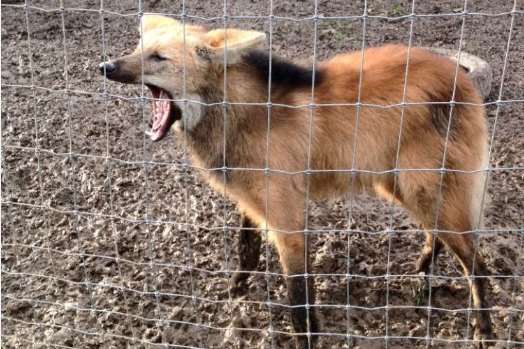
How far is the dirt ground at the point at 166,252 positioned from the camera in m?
3.15

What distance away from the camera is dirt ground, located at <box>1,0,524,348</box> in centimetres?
315

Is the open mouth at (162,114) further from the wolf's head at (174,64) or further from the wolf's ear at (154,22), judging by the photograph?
the wolf's ear at (154,22)

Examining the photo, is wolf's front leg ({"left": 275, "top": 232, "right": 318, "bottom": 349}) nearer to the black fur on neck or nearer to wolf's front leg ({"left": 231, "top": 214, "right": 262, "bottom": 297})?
wolf's front leg ({"left": 231, "top": 214, "right": 262, "bottom": 297})

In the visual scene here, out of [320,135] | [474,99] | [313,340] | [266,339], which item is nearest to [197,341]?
[266,339]

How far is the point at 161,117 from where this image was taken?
2.91m

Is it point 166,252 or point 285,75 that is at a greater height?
point 285,75

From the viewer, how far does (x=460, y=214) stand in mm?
3035

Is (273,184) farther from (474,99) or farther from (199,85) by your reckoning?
(474,99)

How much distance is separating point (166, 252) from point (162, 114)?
1.10m

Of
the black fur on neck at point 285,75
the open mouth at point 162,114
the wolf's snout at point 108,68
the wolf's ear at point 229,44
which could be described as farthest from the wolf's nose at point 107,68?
the black fur on neck at point 285,75

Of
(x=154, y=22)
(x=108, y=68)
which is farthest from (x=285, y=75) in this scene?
(x=108, y=68)

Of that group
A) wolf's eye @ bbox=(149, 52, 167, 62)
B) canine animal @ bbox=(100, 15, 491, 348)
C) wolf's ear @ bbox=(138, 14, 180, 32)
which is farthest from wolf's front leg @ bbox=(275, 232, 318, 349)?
wolf's ear @ bbox=(138, 14, 180, 32)

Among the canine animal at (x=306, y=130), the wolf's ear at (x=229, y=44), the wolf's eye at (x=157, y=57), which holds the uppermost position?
the wolf's ear at (x=229, y=44)

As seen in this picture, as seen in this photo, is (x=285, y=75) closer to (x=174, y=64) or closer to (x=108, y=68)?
(x=174, y=64)
